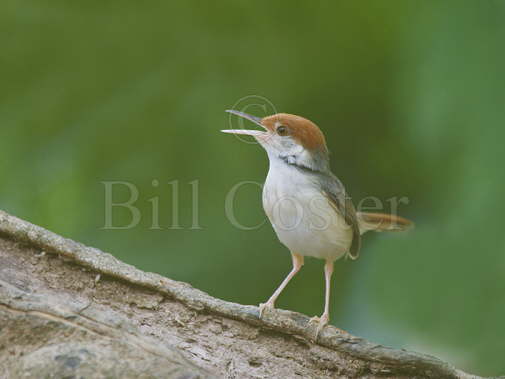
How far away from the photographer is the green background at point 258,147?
254 cm

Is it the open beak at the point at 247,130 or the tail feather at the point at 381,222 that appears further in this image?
the tail feather at the point at 381,222

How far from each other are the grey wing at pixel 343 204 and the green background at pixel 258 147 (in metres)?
0.06

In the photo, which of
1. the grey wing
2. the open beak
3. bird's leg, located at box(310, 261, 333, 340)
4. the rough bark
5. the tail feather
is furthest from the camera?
the tail feather

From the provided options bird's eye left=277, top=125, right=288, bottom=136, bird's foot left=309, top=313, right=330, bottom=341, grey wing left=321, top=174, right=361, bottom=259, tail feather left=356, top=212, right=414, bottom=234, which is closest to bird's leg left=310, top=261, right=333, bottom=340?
bird's foot left=309, top=313, right=330, bottom=341

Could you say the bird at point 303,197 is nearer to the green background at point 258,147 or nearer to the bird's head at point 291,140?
the bird's head at point 291,140

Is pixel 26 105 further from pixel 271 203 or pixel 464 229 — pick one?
pixel 464 229

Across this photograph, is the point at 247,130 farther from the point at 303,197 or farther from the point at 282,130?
the point at 303,197

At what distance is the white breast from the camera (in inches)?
106

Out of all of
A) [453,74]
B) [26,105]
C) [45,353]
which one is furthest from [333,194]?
[45,353]

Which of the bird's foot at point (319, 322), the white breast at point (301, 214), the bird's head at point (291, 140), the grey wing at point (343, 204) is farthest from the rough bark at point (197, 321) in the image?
the bird's head at point (291, 140)

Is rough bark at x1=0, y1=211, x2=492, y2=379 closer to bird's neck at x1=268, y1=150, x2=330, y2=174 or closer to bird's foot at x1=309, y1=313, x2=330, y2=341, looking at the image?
bird's foot at x1=309, y1=313, x2=330, y2=341

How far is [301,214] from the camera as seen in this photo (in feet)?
8.96

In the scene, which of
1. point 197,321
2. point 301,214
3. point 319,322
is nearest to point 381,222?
point 301,214

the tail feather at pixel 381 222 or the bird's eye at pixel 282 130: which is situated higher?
the bird's eye at pixel 282 130
